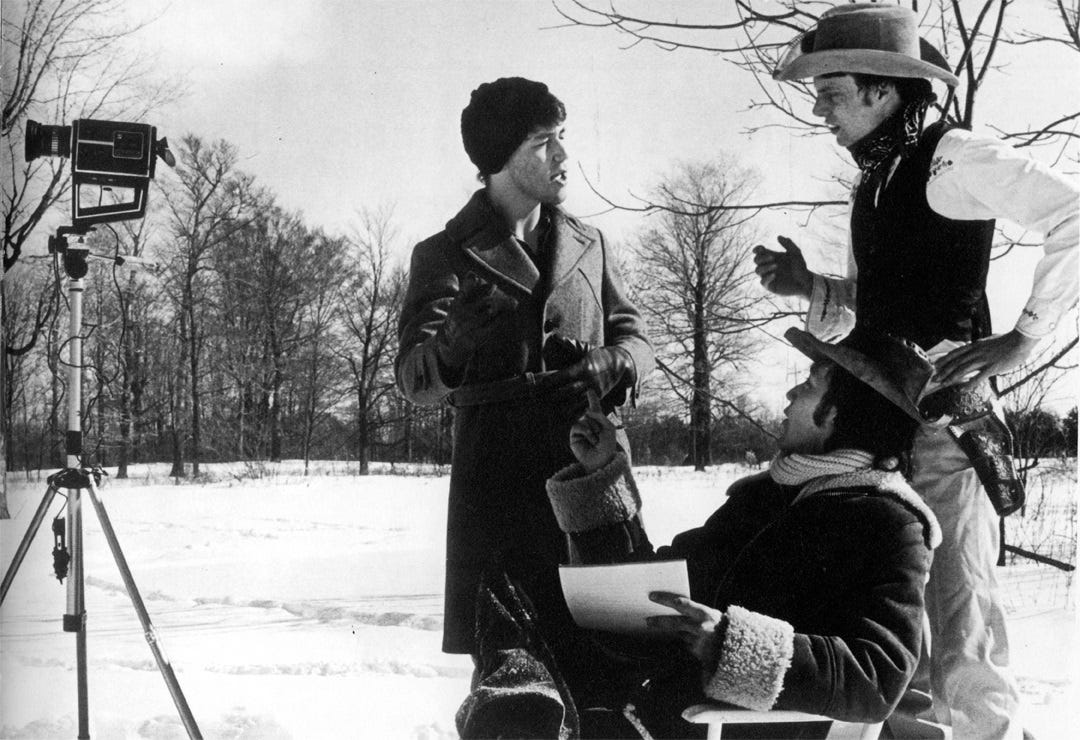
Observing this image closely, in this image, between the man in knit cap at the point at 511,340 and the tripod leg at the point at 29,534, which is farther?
the tripod leg at the point at 29,534

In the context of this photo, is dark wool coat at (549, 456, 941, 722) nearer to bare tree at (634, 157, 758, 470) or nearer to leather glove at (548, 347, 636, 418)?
leather glove at (548, 347, 636, 418)

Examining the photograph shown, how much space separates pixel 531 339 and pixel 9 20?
5.74 ft

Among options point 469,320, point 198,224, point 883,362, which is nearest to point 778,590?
A: point 883,362

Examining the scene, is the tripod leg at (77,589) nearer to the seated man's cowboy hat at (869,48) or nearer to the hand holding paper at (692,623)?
the hand holding paper at (692,623)

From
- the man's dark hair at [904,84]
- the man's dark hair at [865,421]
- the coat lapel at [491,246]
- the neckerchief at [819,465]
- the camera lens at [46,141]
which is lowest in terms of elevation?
the neckerchief at [819,465]

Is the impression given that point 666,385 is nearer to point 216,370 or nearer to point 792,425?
point 792,425

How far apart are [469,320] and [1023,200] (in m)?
1.36

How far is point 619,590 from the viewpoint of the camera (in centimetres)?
247

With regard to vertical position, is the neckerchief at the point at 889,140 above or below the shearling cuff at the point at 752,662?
above

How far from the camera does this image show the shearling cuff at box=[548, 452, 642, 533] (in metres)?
2.58

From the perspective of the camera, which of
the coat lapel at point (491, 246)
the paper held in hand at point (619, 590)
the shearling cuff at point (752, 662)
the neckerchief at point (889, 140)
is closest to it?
the shearling cuff at point (752, 662)

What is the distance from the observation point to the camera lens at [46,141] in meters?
3.16

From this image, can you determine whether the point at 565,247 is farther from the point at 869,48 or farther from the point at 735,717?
the point at 735,717

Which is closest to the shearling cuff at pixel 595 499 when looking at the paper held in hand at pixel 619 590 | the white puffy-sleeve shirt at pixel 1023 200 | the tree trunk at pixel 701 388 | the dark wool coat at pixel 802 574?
the dark wool coat at pixel 802 574
